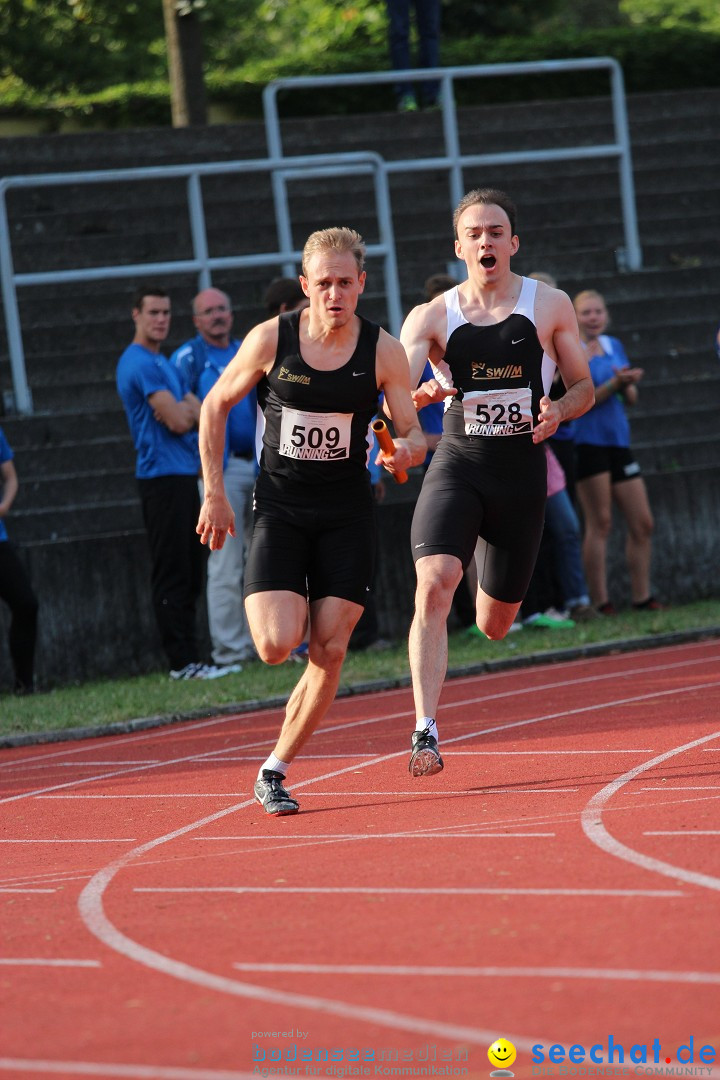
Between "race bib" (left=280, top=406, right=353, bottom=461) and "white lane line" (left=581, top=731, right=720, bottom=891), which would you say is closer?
"white lane line" (left=581, top=731, right=720, bottom=891)

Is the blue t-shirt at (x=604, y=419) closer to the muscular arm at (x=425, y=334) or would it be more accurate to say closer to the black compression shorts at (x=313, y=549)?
the muscular arm at (x=425, y=334)

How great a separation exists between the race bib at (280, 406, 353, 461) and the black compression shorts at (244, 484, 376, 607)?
0.69ft

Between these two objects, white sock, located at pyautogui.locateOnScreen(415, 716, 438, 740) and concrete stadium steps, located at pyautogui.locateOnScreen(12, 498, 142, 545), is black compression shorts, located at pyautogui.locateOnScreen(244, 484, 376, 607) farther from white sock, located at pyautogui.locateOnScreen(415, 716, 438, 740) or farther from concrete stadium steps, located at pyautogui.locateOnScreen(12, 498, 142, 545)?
concrete stadium steps, located at pyautogui.locateOnScreen(12, 498, 142, 545)

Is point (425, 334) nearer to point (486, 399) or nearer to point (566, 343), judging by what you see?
point (486, 399)

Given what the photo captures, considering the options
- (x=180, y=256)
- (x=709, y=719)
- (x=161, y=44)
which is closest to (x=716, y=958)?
(x=709, y=719)

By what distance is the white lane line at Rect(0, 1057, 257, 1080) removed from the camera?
4.13 metres

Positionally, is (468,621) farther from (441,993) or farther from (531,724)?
(441,993)

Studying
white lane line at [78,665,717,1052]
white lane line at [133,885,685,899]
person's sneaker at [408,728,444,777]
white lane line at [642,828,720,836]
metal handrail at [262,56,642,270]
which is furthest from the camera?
metal handrail at [262,56,642,270]

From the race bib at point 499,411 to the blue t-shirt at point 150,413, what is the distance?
478 centimetres

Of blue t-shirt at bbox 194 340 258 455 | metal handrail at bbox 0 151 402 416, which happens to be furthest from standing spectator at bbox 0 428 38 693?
metal handrail at bbox 0 151 402 416

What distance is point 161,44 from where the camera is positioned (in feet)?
106

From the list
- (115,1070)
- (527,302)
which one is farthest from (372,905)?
(527,302)

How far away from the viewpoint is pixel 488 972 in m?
4.84

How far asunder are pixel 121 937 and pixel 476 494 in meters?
3.45
